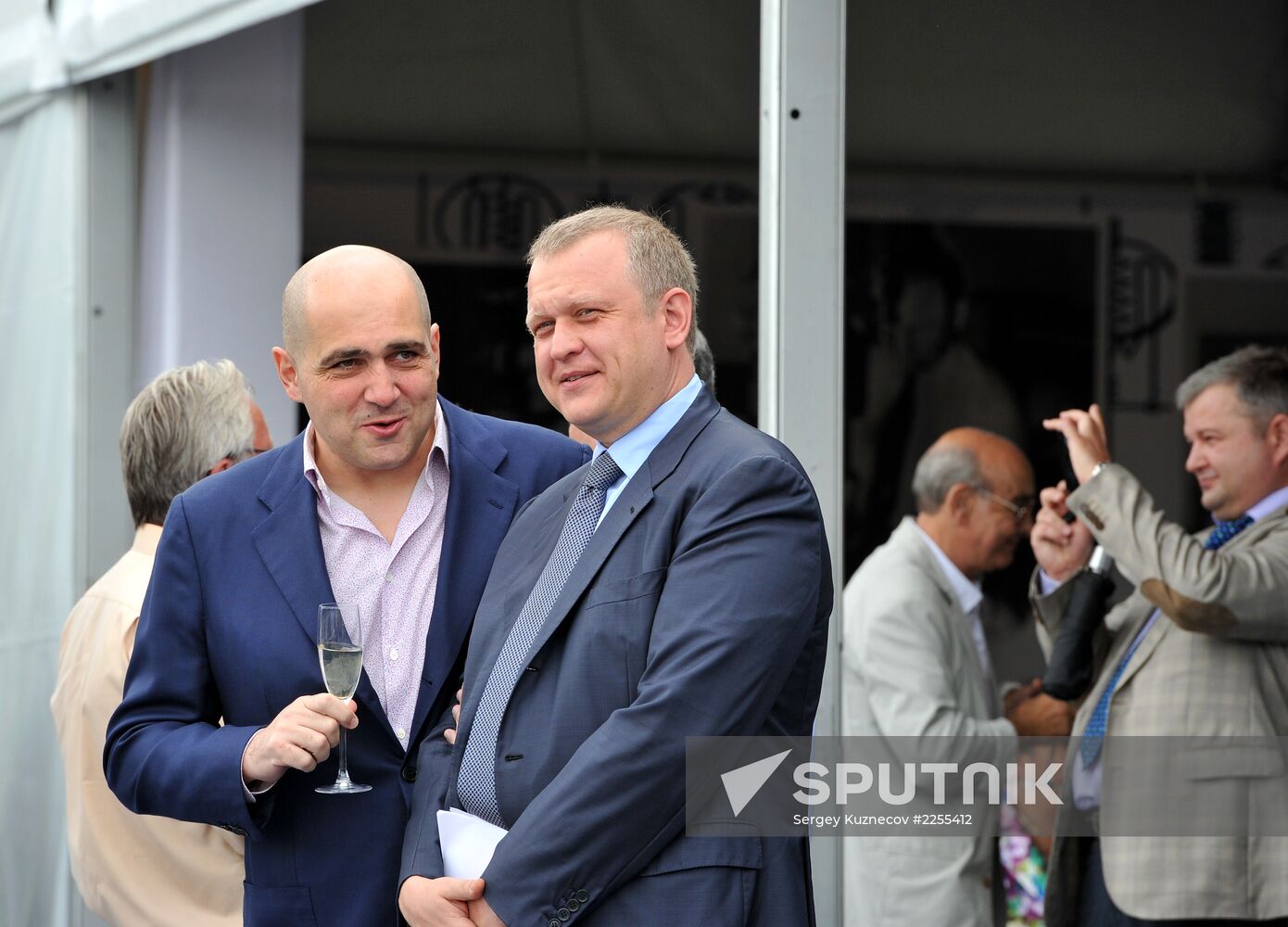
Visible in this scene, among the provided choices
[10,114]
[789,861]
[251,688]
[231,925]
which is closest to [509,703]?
[789,861]

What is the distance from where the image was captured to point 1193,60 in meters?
4.52

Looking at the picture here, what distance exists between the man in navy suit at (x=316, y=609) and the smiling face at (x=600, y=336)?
14.8 inches

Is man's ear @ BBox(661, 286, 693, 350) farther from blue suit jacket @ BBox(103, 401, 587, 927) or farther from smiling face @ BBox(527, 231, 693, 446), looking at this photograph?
blue suit jacket @ BBox(103, 401, 587, 927)

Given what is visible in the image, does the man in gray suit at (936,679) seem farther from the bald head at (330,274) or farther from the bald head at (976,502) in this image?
the bald head at (330,274)

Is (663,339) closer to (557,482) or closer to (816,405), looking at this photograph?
(557,482)

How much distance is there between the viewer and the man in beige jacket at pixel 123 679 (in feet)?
10.1

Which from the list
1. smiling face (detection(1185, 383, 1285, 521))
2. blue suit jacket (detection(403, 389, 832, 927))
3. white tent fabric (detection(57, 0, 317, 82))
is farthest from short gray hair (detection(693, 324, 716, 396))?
white tent fabric (detection(57, 0, 317, 82))

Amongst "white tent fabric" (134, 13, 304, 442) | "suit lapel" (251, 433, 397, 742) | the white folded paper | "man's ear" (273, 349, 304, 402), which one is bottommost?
the white folded paper

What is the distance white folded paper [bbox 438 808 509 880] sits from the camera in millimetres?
2131

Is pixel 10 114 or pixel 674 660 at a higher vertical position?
pixel 10 114

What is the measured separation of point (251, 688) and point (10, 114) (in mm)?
3553

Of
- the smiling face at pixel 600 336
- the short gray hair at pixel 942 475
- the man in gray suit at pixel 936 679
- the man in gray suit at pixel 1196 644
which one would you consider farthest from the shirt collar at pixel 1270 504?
the smiling face at pixel 600 336

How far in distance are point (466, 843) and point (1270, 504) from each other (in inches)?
76.2

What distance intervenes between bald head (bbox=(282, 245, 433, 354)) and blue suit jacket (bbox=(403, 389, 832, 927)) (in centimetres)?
60
